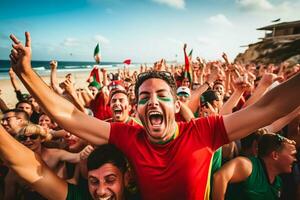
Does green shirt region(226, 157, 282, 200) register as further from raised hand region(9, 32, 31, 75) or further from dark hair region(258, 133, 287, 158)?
raised hand region(9, 32, 31, 75)

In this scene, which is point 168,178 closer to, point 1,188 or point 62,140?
point 1,188

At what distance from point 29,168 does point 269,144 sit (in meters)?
2.57

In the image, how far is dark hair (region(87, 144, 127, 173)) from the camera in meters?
2.00

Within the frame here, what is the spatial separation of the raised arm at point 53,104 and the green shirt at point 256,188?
160cm

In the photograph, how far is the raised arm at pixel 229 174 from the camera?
226 centimetres

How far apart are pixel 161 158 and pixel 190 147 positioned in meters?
0.24

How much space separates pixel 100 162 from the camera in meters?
1.99

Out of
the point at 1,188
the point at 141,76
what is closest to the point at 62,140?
the point at 1,188

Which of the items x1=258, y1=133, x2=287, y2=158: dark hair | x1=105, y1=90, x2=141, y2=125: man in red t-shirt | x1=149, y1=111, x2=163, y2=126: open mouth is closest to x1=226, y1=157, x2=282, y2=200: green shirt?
x1=258, y1=133, x2=287, y2=158: dark hair

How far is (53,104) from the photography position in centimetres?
184

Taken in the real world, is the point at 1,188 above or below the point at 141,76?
below

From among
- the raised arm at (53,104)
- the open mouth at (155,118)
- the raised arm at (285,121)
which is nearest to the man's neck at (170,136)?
the open mouth at (155,118)

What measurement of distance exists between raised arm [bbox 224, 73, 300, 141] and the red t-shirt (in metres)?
0.09

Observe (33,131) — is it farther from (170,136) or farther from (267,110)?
(267,110)
